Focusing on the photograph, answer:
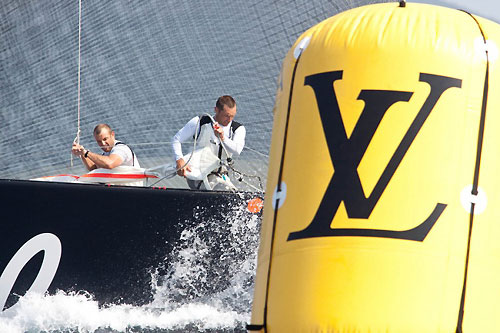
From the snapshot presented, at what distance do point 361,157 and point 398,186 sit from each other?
11 centimetres

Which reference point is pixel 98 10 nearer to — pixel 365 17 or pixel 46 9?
pixel 46 9

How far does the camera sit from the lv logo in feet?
7.34

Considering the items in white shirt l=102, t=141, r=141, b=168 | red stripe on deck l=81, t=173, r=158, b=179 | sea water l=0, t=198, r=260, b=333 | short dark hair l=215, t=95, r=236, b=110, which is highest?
short dark hair l=215, t=95, r=236, b=110

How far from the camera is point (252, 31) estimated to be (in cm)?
484

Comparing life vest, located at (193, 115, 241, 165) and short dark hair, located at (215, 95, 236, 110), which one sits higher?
short dark hair, located at (215, 95, 236, 110)

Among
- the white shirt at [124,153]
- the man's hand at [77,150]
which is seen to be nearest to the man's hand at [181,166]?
the white shirt at [124,153]

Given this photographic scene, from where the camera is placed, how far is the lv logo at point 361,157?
7.34ft

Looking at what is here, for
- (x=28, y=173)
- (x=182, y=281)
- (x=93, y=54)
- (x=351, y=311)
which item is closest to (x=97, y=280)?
(x=182, y=281)

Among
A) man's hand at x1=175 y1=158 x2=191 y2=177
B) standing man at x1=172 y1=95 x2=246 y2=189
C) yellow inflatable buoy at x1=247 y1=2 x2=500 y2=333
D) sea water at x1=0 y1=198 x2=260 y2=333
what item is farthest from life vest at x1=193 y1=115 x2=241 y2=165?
yellow inflatable buoy at x1=247 y1=2 x2=500 y2=333

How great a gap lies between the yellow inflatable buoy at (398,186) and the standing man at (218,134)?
174cm

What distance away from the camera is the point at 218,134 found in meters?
4.08

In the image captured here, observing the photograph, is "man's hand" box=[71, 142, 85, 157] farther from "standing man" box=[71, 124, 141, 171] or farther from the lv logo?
the lv logo

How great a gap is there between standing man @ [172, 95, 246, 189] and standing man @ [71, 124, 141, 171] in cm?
24

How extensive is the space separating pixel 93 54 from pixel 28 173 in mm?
697
